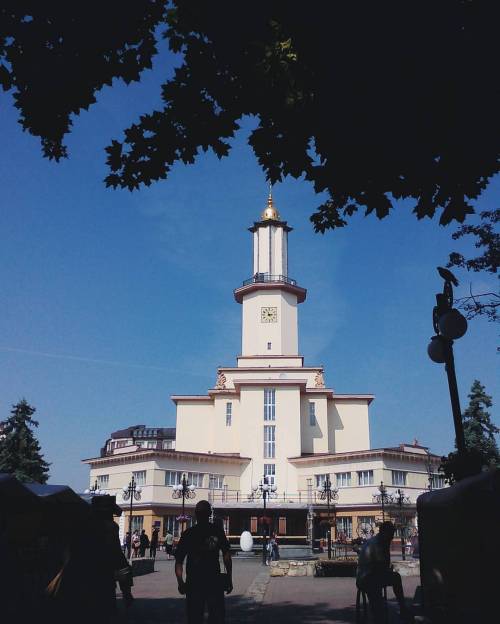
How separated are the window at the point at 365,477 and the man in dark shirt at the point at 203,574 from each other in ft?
139

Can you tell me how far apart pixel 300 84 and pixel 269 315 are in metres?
51.5

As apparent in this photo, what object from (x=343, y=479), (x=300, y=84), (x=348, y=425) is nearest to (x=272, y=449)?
(x=343, y=479)

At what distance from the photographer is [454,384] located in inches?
344

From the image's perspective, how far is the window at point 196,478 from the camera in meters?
48.3

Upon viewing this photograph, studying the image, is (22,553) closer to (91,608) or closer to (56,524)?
(56,524)

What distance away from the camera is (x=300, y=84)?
5.68 metres

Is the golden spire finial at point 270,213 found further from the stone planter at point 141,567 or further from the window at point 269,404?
the stone planter at point 141,567

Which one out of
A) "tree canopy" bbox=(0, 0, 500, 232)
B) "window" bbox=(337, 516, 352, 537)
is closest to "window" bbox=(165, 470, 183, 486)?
"window" bbox=(337, 516, 352, 537)

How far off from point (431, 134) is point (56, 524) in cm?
552

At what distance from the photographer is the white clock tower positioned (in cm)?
5650

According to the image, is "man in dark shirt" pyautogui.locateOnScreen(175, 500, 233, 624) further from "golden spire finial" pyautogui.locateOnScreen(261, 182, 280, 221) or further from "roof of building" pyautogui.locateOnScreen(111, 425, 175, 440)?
"roof of building" pyautogui.locateOnScreen(111, 425, 175, 440)

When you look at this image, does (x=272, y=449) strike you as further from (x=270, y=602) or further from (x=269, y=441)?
(x=270, y=602)

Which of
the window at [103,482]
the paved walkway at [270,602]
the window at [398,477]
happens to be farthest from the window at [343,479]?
the paved walkway at [270,602]

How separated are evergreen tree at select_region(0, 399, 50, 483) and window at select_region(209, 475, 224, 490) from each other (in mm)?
12791
